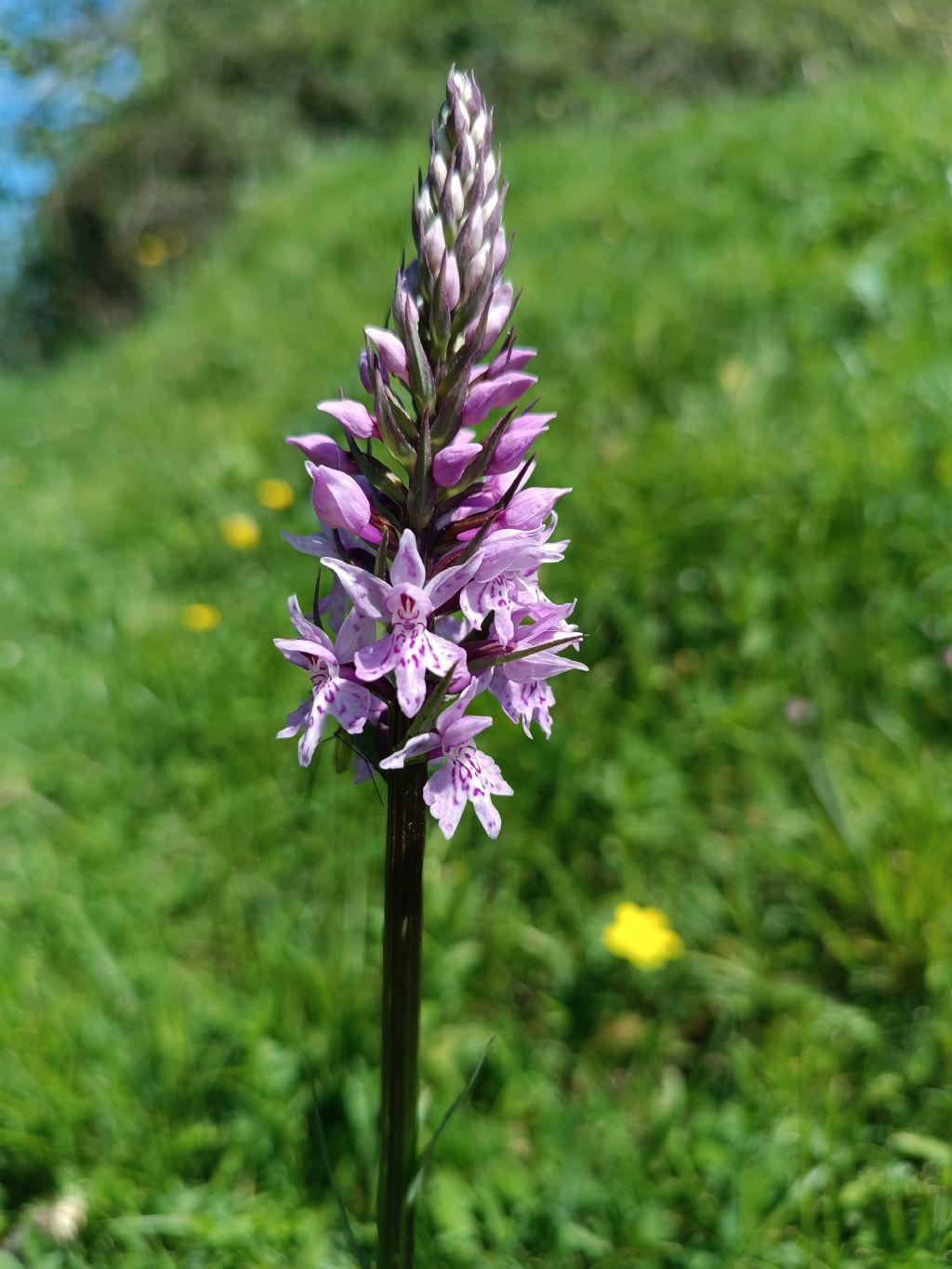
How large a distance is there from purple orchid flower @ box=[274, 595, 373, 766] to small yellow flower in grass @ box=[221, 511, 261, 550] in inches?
105

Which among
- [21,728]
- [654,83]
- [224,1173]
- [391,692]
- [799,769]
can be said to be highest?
[654,83]

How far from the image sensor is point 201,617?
11.0 feet

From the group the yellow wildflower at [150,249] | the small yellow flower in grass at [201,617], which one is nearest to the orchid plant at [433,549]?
the small yellow flower in grass at [201,617]

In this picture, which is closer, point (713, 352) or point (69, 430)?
point (713, 352)

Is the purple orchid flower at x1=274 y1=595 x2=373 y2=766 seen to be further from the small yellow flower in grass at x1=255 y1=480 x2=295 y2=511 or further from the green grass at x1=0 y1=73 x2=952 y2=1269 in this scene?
the small yellow flower in grass at x1=255 y1=480 x2=295 y2=511

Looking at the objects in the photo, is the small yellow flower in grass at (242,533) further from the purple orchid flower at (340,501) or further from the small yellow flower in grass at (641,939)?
the purple orchid flower at (340,501)

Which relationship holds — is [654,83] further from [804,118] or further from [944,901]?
[944,901]

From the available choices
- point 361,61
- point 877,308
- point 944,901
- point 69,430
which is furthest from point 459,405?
point 361,61

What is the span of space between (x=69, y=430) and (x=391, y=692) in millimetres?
6399

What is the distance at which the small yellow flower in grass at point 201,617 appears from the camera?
3.29 meters

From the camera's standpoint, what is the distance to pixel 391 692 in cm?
109

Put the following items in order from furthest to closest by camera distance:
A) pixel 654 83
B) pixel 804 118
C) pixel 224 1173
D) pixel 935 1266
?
pixel 654 83 → pixel 804 118 → pixel 224 1173 → pixel 935 1266

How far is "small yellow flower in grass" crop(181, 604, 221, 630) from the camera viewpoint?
130 inches

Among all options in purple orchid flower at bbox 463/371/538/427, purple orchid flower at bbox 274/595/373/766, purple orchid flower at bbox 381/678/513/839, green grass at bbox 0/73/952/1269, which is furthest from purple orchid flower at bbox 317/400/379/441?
green grass at bbox 0/73/952/1269
